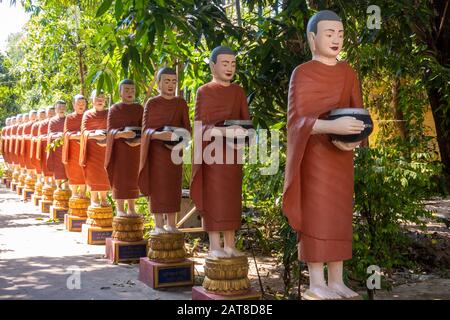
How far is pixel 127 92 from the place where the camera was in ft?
19.5

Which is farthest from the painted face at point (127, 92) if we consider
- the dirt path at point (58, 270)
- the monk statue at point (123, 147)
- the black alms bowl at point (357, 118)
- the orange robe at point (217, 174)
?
the black alms bowl at point (357, 118)

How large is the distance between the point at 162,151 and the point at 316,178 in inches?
88.8

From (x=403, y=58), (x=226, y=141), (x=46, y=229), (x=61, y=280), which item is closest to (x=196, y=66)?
(x=226, y=141)

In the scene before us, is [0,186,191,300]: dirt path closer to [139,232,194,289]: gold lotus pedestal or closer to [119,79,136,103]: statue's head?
[139,232,194,289]: gold lotus pedestal

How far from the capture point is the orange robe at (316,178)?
3092mm

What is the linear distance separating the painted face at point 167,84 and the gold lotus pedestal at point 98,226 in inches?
109

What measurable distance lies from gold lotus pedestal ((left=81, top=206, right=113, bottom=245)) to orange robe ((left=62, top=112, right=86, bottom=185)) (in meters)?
1.03

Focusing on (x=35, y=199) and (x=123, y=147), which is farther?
(x=35, y=199)

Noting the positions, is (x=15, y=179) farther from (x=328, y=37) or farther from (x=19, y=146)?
(x=328, y=37)

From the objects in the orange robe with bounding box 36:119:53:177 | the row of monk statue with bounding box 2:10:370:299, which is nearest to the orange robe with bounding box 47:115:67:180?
the orange robe with bounding box 36:119:53:177

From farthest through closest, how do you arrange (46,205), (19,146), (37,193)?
(19,146)
(37,193)
(46,205)

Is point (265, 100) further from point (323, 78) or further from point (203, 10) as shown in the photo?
point (323, 78)

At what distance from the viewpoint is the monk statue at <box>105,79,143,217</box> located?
5.92m

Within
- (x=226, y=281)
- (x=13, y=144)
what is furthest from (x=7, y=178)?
(x=226, y=281)
